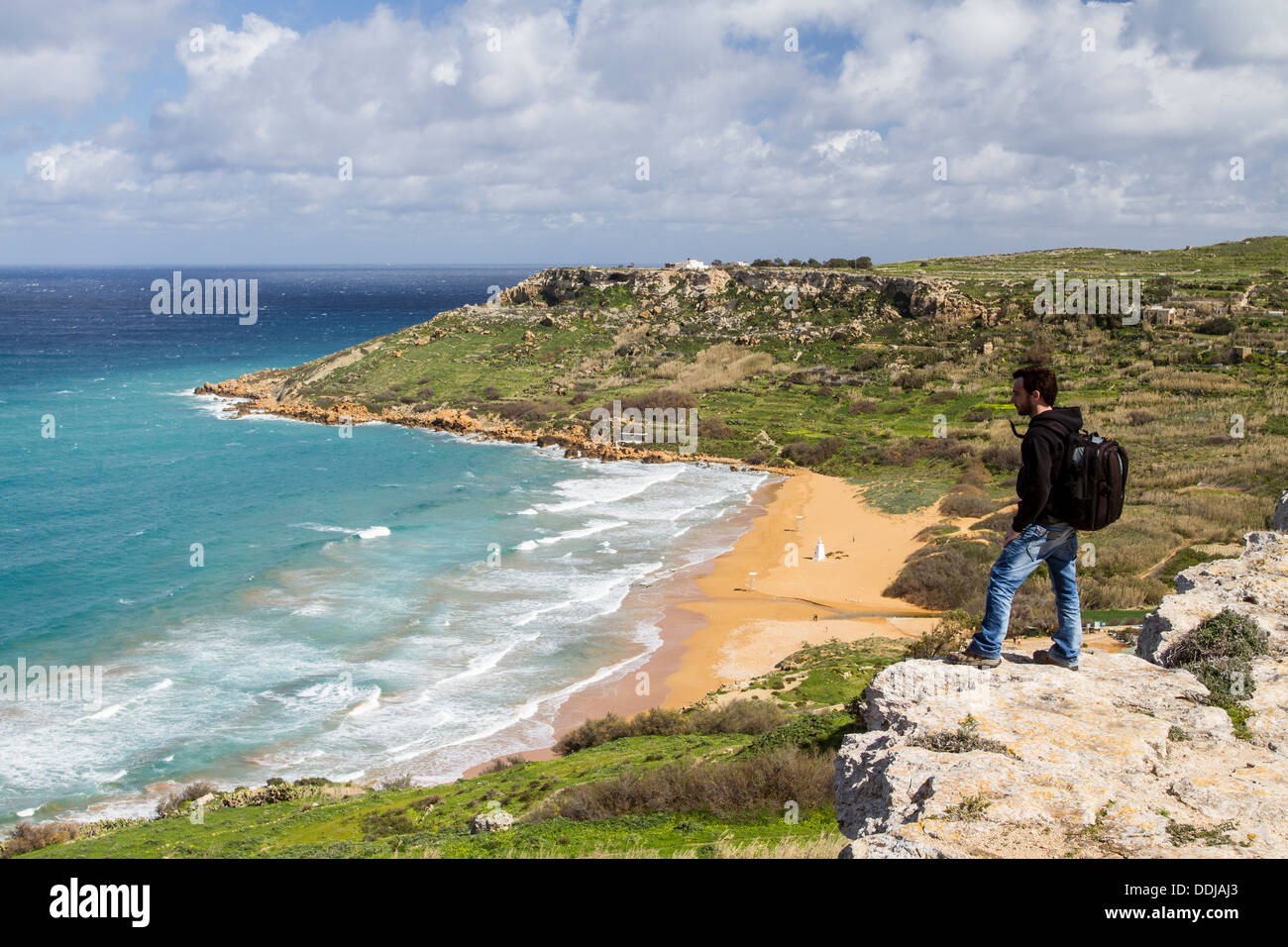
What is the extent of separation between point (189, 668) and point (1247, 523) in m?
33.4

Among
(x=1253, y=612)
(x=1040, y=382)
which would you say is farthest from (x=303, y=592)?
(x=1253, y=612)

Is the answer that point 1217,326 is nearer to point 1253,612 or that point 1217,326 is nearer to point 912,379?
point 912,379

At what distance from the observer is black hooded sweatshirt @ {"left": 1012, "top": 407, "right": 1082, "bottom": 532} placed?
23.4ft

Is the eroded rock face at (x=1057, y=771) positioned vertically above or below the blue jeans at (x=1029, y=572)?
below

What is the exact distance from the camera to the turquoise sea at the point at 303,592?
2095 cm

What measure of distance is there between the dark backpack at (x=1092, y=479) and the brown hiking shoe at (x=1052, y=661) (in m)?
1.50

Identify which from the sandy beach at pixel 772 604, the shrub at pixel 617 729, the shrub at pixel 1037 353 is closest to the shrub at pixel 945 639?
the sandy beach at pixel 772 604

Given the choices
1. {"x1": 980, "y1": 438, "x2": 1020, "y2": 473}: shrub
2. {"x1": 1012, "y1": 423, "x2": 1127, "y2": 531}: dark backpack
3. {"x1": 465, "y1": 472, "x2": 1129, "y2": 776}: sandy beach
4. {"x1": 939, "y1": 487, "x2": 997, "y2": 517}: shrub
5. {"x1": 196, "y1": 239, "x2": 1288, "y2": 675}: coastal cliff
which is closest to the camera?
{"x1": 1012, "y1": 423, "x2": 1127, "y2": 531}: dark backpack

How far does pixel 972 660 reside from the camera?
8.14 metres

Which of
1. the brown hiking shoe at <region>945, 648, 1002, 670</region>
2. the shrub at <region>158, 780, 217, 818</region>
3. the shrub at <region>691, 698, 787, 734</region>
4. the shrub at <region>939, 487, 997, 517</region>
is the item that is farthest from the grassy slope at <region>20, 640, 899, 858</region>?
the shrub at <region>939, 487, 997, 517</region>

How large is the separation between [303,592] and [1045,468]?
2911 centimetres

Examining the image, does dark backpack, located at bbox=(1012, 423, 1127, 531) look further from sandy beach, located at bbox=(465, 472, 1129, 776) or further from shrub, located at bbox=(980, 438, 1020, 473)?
shrub, located at bbox=(980, 438, 1020, 473)

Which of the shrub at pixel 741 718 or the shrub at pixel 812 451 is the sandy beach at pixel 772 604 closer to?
the shrub at pixel 741 718

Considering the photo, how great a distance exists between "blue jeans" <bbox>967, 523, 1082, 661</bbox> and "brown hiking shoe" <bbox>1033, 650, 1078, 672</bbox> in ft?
0.13
